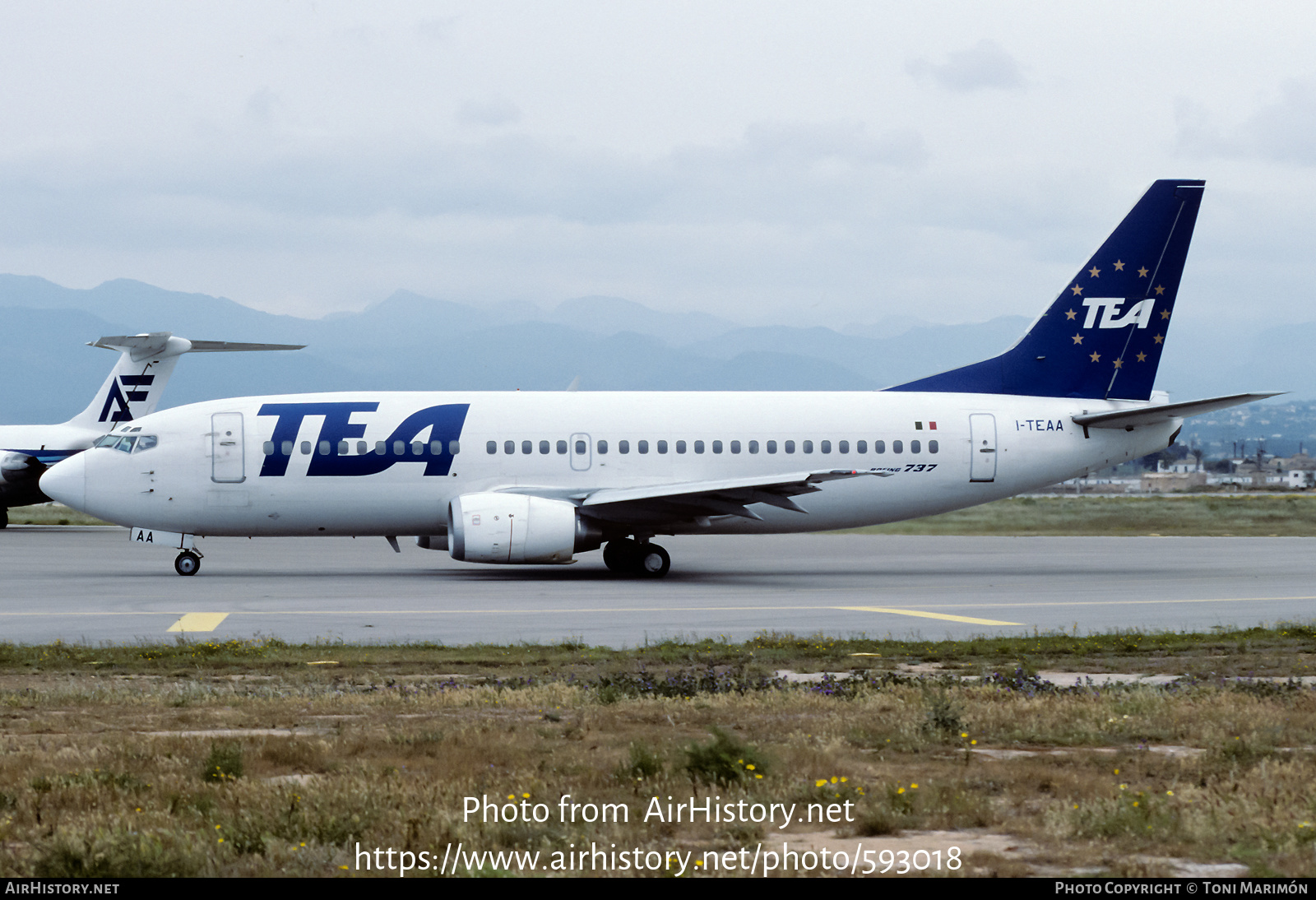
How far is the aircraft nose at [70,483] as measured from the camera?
1062 inches

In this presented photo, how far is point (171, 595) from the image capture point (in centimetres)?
2286

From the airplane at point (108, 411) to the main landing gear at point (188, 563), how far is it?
1524 centimetres

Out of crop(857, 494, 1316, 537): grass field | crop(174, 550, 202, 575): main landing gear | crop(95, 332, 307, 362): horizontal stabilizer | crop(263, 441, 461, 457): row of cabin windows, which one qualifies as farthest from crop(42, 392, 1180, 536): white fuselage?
crop(95, 332, 307, 362): horizontal stabilizer

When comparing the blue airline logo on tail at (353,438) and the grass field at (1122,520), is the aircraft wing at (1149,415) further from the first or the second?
the blue airline logo on tail at (353,438)

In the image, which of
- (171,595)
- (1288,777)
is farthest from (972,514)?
(1288,777)

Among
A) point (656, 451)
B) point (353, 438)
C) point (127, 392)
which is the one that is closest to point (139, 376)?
point (127, 392)

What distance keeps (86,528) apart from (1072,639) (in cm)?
4104

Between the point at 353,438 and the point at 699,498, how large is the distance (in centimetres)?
701

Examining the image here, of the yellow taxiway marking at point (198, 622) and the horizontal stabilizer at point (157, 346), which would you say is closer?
the yellow taxiway marking at point (198, 622)

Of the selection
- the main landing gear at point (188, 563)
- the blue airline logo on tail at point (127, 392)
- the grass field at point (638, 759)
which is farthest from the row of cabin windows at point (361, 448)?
the blue airline logo on tail at point (127, 392)

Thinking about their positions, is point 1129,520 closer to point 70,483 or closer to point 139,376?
point 139,376

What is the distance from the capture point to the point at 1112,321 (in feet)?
97.1

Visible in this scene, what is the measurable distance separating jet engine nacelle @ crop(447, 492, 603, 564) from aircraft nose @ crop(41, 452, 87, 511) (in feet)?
24.4
